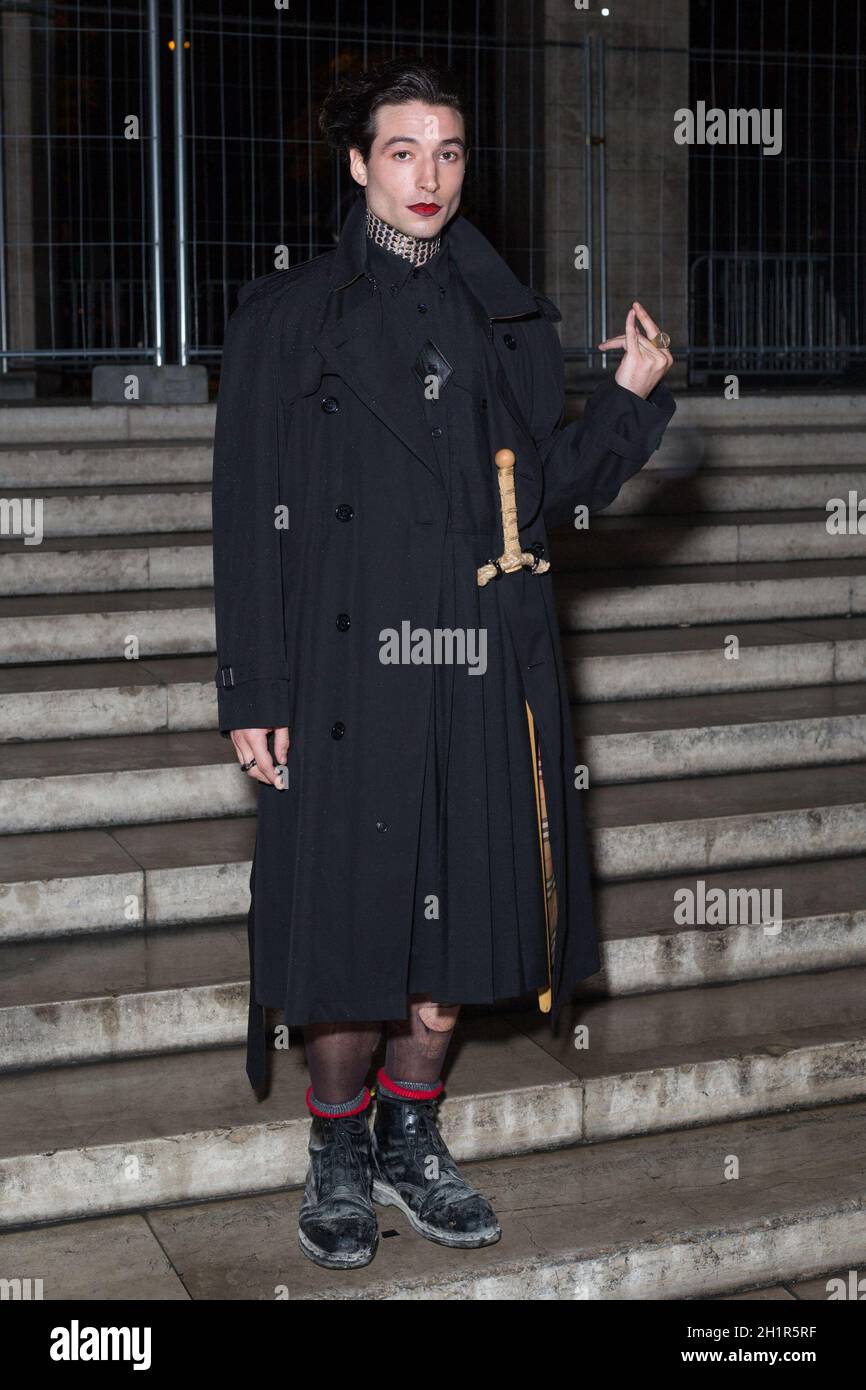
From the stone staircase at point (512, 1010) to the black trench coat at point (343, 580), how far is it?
658mm

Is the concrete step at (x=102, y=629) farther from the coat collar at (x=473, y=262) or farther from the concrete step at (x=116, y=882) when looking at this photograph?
the coat collar at (x=473, y=262)

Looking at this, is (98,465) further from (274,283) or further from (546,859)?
(546,859)

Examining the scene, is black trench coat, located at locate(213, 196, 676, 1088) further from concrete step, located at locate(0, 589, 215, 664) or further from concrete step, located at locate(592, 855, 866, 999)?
concrete step, located at locate(0, 589, 215, 664)

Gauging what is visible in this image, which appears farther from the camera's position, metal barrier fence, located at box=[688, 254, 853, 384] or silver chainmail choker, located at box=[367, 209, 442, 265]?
metal barrier fence, located at box=[688, 254, 853, 384]

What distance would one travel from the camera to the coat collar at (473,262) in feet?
9.24

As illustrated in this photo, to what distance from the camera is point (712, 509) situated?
7.04 m

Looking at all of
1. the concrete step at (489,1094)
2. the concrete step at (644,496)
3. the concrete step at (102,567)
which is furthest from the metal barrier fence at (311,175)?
the concrete step at (489,1094)

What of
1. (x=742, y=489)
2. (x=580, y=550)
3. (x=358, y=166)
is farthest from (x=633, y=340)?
(x=742, y=489)

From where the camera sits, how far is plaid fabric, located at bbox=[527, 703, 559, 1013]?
9.41 feet

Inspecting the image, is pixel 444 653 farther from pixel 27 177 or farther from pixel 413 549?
pixel 27 177

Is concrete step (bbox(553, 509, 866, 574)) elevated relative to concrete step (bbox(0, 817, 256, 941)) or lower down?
elevated

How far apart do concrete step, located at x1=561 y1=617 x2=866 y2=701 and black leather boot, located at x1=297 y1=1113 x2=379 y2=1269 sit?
2521 mm

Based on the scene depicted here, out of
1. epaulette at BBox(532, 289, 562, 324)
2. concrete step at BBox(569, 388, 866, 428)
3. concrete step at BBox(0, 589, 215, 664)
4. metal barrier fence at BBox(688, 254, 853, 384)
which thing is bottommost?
concrete step at BBox(0, 589, 215, 664)

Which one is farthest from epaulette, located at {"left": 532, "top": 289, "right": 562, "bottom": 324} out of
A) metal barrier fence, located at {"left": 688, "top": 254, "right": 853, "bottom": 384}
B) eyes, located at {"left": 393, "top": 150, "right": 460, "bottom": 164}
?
metal barrier fence, located at {"left": 688, "top": 254, "right": 853, "bottom": 384}
